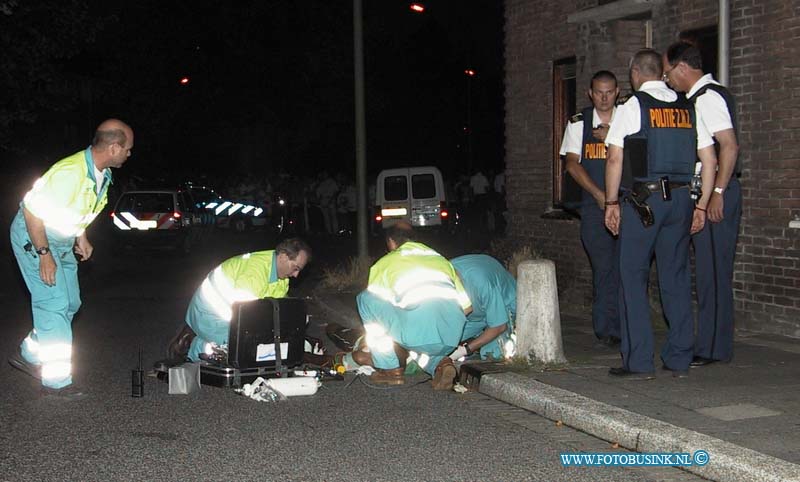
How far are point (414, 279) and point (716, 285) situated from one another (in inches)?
90.8

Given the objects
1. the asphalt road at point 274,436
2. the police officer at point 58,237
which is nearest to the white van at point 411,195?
the asphalt road at point 274,436

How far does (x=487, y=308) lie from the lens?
320 inches

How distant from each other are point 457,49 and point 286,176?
31.8 meters

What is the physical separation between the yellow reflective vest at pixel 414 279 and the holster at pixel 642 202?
1.55m

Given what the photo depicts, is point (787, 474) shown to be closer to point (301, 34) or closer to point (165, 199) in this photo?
point (165, 199)

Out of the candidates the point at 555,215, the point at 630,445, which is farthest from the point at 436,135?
the point at 630,445

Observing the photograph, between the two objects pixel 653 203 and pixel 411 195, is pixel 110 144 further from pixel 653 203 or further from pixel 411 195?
pixel 411 195

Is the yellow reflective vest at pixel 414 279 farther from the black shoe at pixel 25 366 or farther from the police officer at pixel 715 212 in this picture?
the black shoe at pixel 25 366

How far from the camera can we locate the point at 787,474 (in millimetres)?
4949

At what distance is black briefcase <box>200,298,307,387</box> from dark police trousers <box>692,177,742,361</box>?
3.10 metres

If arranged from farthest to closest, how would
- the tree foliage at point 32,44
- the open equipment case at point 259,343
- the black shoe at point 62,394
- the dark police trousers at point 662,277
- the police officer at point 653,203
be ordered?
the tree foliage at point 32,44, the open equipment case at point 259,343, the black shoe at point 62,394, the dark police trousers at point 662,277, the police officer at point 653,203

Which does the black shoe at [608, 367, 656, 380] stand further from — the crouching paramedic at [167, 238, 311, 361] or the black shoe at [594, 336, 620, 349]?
the crouching paramedic at [167, 238, 311, 361]

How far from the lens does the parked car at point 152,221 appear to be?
22.3m

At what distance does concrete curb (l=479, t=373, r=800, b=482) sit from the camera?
5137mm
